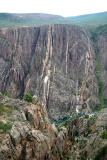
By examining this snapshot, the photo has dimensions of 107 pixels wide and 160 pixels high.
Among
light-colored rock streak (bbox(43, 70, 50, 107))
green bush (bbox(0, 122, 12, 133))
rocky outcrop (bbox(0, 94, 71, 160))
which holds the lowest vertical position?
light-colored rock streak (bbox(43, 70, 50, 107))


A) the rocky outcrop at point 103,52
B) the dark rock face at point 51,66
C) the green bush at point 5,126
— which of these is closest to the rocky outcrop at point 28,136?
the green bush at point 5,126

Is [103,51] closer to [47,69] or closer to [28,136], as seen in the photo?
[47,69]

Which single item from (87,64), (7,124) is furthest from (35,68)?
(7,124)

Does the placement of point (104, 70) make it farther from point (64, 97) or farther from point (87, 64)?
point (64, 97)

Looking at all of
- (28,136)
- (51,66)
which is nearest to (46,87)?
(51,66)

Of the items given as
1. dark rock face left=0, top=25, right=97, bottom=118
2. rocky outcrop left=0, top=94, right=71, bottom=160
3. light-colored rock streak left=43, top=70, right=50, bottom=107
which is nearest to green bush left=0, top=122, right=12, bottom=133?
rocky outcrop left=0, top=94, right=71, bottom=160

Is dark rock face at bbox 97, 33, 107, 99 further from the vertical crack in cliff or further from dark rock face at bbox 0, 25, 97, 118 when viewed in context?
the vertical crack in cliff
